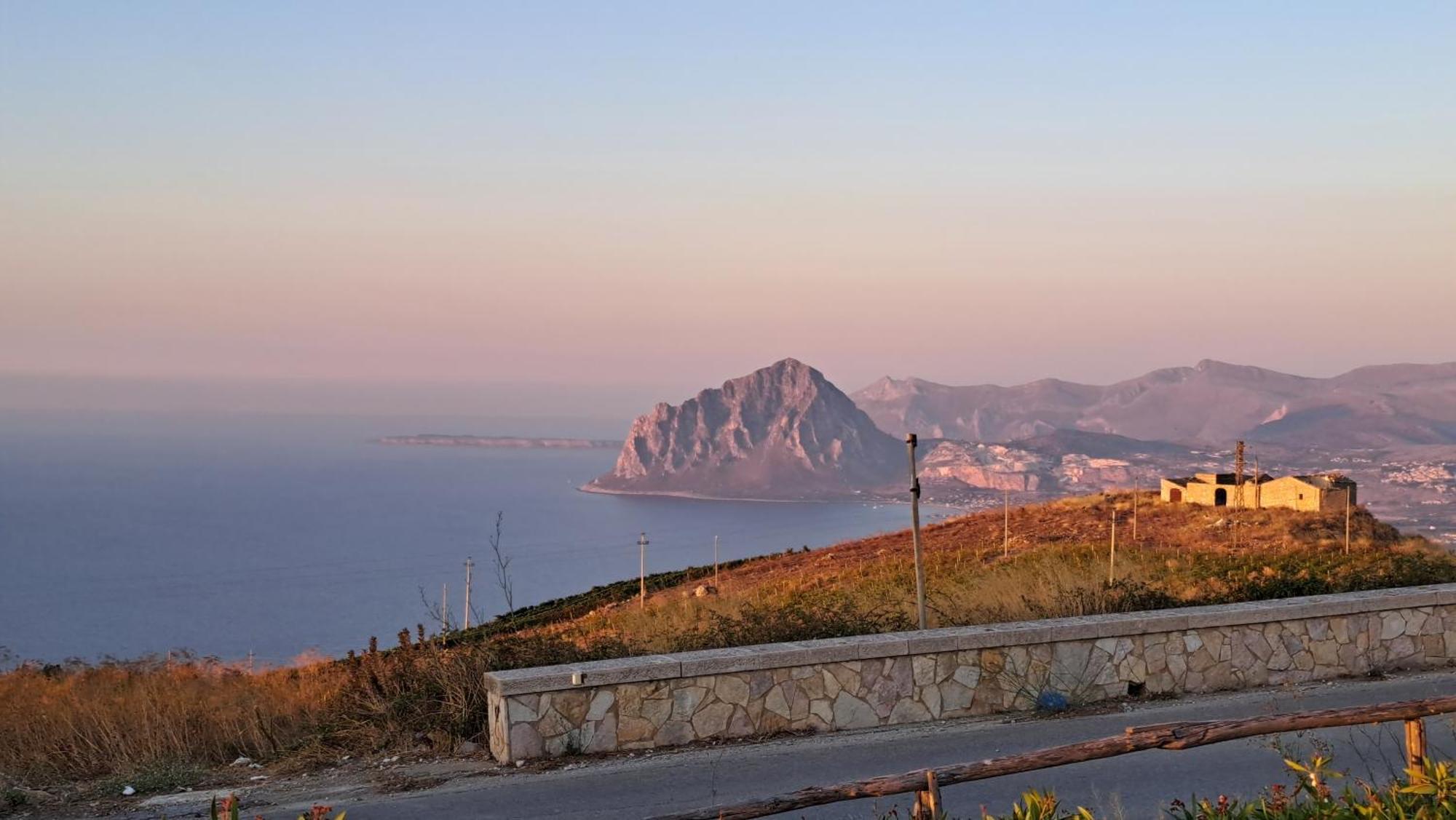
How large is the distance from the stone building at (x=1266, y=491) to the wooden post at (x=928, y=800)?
39.5 metres

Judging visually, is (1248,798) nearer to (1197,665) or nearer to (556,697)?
(1197,665)

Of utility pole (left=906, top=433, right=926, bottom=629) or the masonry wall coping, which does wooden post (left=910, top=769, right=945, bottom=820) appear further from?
utility pole (left=906, top=433, right=926, bottom=629)

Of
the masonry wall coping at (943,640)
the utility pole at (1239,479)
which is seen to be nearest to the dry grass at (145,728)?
the masonry wall coping at (943,640)

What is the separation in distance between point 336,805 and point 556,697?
1828 millimetres

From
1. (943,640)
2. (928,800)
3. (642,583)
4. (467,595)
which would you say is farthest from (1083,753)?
(642,583)

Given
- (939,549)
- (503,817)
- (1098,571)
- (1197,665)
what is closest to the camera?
(503,817)

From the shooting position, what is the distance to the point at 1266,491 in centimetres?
4481

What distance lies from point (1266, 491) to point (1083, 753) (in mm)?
43028

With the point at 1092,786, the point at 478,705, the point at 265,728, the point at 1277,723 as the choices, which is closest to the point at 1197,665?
the point at 1092,786

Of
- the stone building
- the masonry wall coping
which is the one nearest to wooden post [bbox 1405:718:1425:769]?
the masonry wall coping

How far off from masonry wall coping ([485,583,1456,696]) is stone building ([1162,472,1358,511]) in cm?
3145

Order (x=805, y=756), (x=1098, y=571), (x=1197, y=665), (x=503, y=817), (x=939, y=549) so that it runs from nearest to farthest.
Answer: (x=503, y=817) → (x=805, y=756) → (x=1197, y=665) → (x=1098, y=571) → (x=939, y=549)

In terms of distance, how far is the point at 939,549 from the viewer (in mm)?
37250

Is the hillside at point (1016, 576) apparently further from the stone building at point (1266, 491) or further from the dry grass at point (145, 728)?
the dry grass at point (145, 728)
